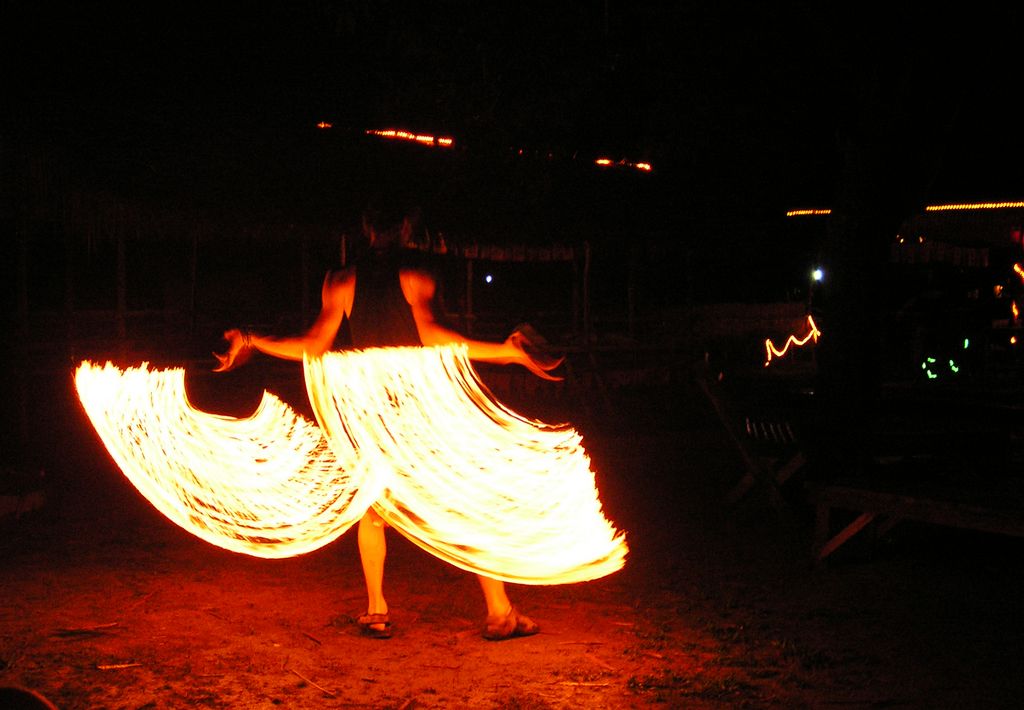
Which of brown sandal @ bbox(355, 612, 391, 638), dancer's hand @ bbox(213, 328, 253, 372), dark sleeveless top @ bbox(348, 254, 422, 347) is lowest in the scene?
brown sandal @ bbox(355, 612, 391, 638)

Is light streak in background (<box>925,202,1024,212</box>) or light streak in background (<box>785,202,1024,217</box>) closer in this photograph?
light streak in background (<box>785,202,1024,217</box>)

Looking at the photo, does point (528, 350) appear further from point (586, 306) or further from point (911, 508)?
point (586, 306)

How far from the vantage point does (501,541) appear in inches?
222

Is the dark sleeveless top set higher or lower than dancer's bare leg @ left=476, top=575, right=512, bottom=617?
higher

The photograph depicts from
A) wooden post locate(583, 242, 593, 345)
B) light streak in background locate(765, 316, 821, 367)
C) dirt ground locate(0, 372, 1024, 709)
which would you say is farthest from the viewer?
light streak in background locate(765, 316, 821, 367)

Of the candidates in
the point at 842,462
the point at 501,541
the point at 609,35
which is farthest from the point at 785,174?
the point at 501,541

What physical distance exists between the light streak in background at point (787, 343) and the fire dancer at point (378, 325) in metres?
16.4

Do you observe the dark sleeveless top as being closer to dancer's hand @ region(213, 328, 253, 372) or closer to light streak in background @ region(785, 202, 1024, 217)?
dancer's hand @ region(213, 328, 253, 372)

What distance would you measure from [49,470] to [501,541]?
834 centimetres

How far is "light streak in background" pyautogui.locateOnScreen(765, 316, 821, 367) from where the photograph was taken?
71.3ft

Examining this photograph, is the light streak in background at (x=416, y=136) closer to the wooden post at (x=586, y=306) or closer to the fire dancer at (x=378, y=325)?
the fire dancer at (x=378, y=325)

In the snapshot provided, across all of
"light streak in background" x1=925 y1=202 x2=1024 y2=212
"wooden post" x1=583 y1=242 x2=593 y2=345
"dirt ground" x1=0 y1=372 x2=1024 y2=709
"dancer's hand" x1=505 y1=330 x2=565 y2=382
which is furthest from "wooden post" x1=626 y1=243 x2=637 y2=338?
"dancer's hand" x1=505 y1=330 x2=565 y2=382

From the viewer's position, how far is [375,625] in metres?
5.77

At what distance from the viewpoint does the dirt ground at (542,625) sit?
490 cm
